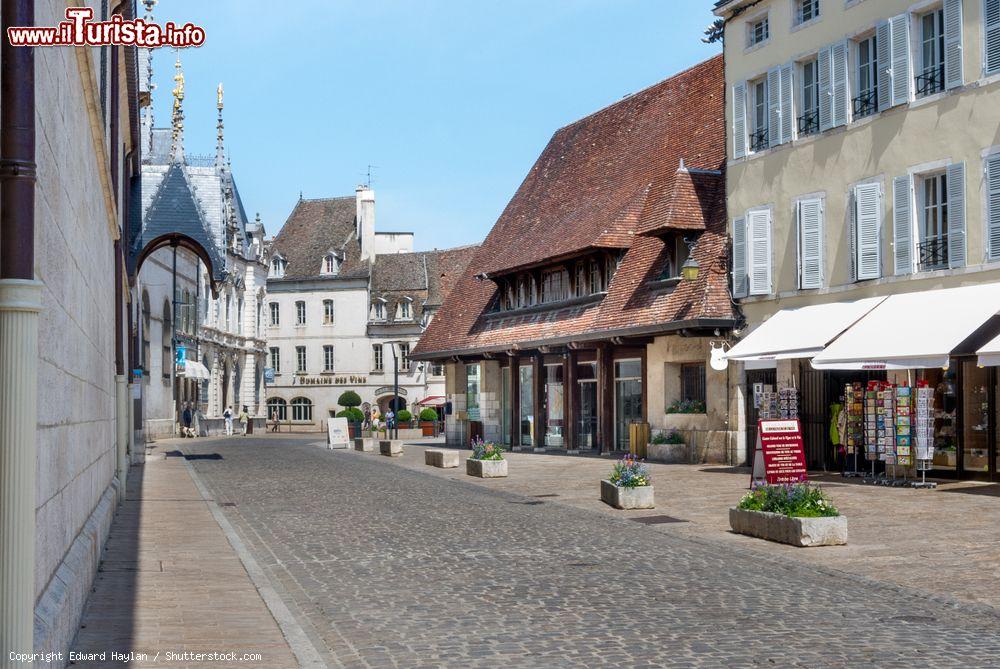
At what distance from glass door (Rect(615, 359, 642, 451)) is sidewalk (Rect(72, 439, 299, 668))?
17541mm

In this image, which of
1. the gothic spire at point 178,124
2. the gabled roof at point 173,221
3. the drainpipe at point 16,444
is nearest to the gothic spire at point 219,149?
the gothic spire at point 178,124

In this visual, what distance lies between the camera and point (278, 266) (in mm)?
84562

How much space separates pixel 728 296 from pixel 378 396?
55087mm

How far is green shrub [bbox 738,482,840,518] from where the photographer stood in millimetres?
13133

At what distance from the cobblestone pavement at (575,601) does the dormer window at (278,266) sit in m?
69.2

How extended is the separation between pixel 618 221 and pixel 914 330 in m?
13.7

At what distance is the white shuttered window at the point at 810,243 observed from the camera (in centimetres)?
2480

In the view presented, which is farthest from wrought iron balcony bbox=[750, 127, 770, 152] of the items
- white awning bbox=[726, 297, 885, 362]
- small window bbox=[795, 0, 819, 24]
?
white awning bbox=[726, 297, 885, 362]

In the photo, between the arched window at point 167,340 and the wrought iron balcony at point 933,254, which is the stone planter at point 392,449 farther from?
the arched window at point 167,340

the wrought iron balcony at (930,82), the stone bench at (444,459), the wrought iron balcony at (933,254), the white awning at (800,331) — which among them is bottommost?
the stone bench at (444,459)

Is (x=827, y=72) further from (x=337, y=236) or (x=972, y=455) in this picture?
(x=337, y=236)

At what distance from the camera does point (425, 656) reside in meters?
7.45

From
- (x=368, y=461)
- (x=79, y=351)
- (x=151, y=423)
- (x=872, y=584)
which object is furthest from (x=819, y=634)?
(x=151, y=423)

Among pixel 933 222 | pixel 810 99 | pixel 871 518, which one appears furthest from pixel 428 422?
pixel 871 518
